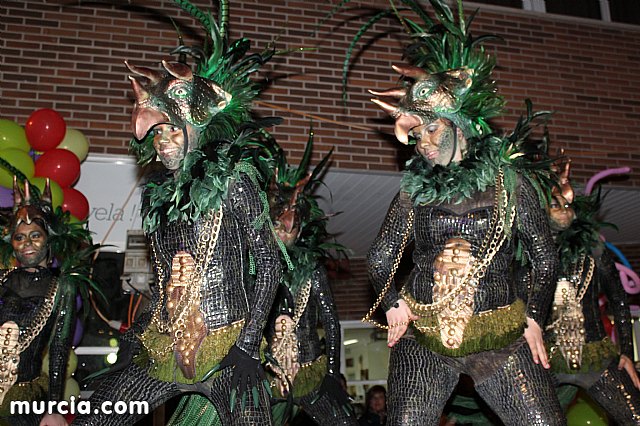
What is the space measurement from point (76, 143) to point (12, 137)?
0.56 meters

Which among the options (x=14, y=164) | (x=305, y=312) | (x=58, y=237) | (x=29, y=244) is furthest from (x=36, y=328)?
(x=305, y=312)

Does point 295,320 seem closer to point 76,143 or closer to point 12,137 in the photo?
point 76,143

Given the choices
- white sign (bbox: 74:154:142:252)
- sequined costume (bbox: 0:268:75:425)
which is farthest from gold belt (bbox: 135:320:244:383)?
white sign (bbox: 74:154:142:252)

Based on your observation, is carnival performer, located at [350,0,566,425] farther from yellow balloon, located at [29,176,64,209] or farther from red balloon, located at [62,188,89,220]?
red balloon, located at [62,188,89,220]

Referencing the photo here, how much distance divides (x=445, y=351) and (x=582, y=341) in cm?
235

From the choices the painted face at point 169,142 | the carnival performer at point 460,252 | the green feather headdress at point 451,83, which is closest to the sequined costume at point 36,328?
the painted face at point 169,142

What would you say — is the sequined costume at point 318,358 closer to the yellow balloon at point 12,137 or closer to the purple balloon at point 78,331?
the purple balloon at point 78,331

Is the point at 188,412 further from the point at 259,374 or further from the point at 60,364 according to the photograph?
the point at 60,364

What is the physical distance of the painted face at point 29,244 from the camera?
203 inches

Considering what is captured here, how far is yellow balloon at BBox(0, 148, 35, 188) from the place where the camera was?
5.95 metres

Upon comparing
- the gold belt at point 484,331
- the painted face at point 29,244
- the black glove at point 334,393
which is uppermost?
the painted face at point 29,244

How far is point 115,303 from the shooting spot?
7566mm

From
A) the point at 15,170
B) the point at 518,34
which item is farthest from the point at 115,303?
the point at 518,34

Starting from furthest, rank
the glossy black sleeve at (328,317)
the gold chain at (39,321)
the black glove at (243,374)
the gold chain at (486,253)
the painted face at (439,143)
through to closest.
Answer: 1. the glossy black sleeve at (328,317)
2. the gold chain at (39,321)
3. the painted face at (439,143)
4. the gold chain at (486,253)
5. the black glove at (243,374)
